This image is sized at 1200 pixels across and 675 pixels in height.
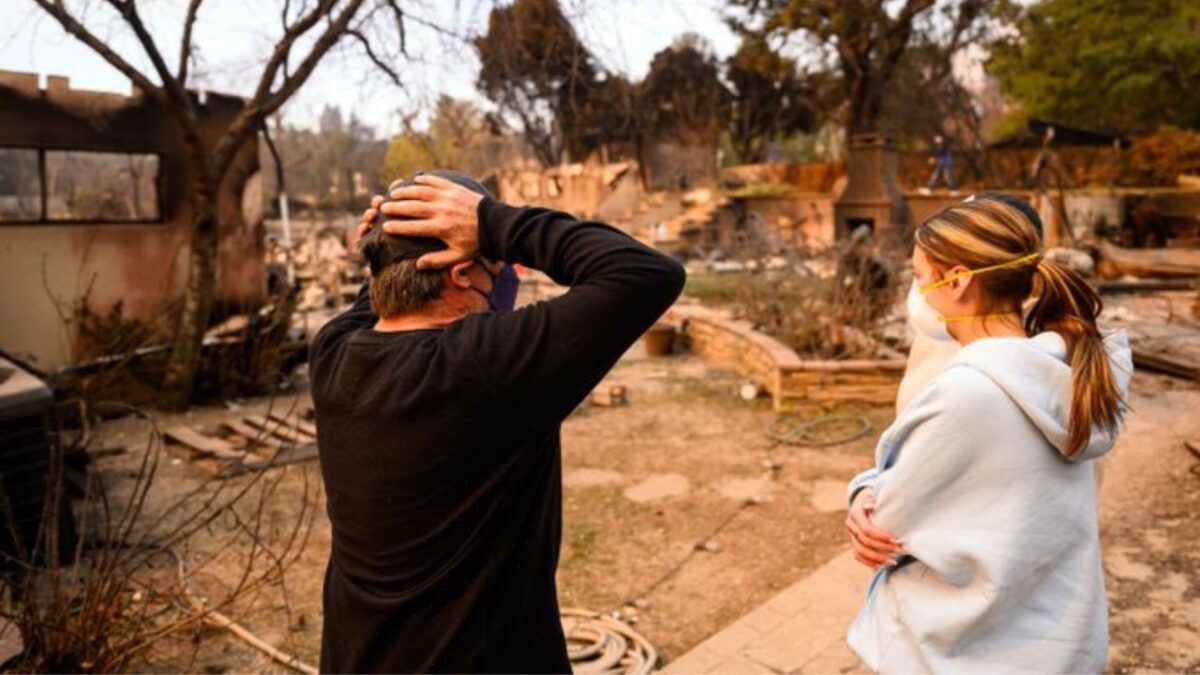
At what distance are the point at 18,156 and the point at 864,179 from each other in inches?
654

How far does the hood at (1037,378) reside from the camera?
1729 millimetres

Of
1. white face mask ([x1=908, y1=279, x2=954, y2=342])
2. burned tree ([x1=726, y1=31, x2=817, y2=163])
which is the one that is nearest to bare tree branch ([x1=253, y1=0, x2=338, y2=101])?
white face mask ([x1=908, y1=279, x2=954, y2=342])

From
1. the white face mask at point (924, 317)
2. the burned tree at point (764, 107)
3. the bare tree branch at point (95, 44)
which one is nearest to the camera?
the white face mask at point (924, 317)

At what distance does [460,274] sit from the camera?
1.52 metres

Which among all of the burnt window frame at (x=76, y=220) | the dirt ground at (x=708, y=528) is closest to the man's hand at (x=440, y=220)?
the dirt ground at (x=708, y=528)

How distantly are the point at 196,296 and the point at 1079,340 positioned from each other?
8322mm

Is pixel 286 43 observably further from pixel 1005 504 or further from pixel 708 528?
pixel 1005 504

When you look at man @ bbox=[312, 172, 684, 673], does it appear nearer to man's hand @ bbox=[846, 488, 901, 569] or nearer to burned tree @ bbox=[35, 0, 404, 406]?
man's hand @ bbox=[846, 488, 901, 569]

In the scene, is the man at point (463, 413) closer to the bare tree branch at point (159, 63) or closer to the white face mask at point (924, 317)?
the white face mask at point (924, 317)

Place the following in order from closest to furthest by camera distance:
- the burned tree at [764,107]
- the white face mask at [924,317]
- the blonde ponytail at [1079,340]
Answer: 1. the blonde ponytail at [1079,340]
2. the white face mask at [924,317]
3. the burned tree at [764,107]

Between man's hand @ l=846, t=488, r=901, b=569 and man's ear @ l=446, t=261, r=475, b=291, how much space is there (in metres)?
1.00

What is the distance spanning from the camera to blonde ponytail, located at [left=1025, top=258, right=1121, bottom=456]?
1727mm

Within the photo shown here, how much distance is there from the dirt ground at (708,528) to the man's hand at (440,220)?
2418 millimetres

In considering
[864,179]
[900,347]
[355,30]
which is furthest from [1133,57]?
[355,30]
